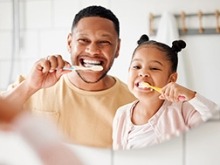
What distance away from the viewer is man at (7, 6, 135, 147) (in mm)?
785

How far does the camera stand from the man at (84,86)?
79 cm

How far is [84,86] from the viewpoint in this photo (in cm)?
80

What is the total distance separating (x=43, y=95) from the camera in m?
0.83

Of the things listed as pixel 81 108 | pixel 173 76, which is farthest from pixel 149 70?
pixel 81 108

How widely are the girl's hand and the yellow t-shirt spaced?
6 cm

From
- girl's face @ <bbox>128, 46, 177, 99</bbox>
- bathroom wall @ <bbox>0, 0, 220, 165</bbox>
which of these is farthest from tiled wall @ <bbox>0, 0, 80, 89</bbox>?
girl's face @ <bbox>128, 46, 177, 99</bbox>

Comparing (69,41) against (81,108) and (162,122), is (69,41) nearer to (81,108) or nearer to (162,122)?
(81,108)

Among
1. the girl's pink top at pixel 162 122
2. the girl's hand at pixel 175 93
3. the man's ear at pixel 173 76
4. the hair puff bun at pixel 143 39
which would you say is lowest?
the girl's pink top at pixel 162 122

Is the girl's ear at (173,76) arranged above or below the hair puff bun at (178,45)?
below

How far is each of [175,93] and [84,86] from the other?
0.59 ft

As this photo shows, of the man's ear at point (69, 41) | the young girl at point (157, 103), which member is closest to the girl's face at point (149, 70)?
the young girl at point (157, 103)

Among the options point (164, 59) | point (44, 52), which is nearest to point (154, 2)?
point (164, 59)

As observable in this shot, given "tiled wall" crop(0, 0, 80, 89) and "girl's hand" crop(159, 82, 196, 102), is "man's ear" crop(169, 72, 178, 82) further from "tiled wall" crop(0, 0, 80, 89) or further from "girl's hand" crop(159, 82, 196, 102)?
"tiled wall" crop(0, 0, 80, 89)

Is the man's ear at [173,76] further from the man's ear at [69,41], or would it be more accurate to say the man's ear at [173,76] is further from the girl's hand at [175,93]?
the man's ear at [69,41]
